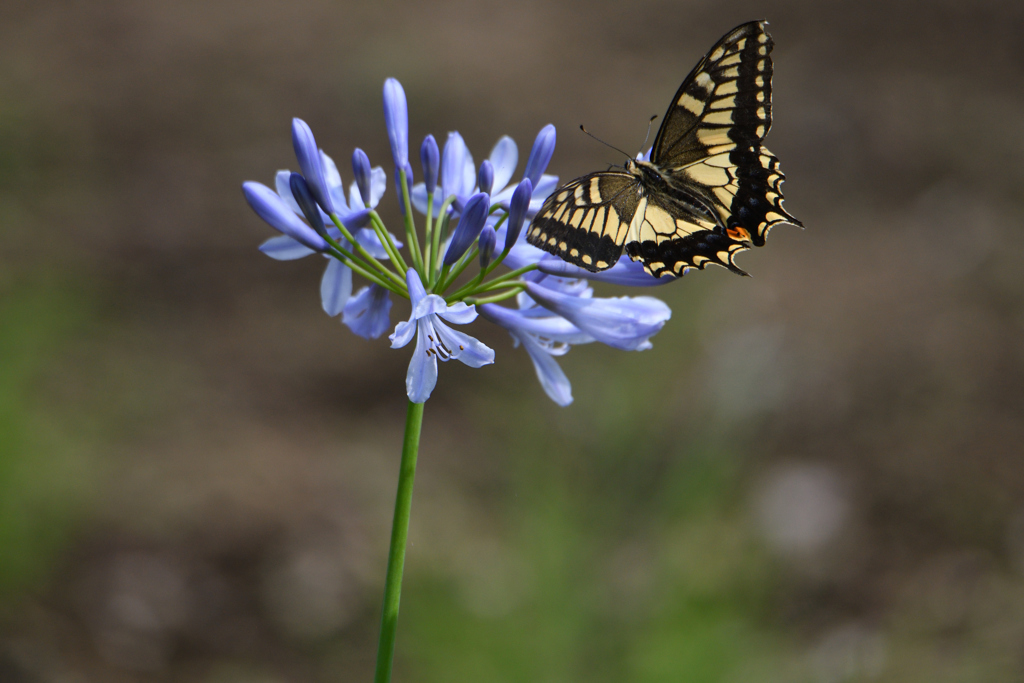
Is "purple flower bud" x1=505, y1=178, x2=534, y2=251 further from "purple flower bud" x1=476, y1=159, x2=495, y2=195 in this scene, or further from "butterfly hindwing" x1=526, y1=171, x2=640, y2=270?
"purple flower bud" x1=476, y1=159, x2=495, y2=195

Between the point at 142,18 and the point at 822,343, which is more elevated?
the point at 142,18

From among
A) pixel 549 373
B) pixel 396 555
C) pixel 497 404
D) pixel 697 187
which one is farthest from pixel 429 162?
pixel 497 404

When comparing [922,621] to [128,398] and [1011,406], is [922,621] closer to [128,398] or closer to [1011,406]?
[1011,406]

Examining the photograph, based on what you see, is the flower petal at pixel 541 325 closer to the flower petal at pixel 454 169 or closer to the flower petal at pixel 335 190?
the flower petal at pixel 454 169

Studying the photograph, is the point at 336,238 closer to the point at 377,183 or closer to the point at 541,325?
the point at 377,183

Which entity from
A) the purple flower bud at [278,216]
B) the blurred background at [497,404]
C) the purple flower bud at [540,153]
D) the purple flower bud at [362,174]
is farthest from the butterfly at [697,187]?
the blurred background at [497,404]

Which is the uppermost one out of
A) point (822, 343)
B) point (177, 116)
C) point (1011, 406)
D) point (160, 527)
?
point (177, 116)

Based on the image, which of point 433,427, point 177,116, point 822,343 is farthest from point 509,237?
point 177,116
